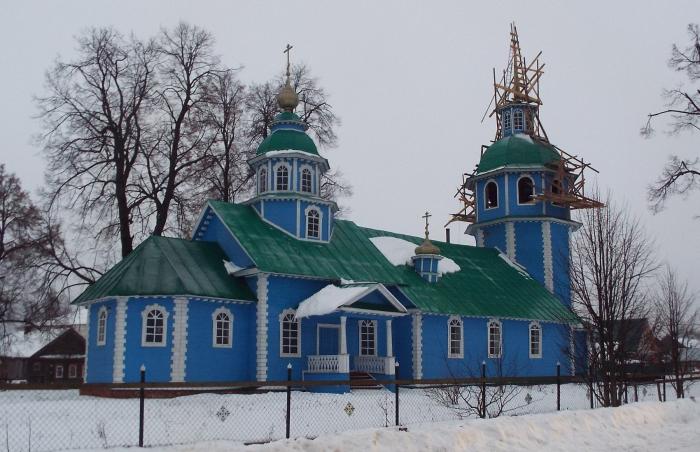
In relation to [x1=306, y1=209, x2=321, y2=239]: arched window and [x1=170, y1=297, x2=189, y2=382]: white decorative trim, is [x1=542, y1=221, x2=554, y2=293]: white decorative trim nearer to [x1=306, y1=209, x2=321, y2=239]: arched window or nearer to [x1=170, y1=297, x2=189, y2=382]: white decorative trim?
[x1=306, y1=209, x2=321, y2=239]: arched window

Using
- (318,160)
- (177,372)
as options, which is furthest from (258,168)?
(177,372)

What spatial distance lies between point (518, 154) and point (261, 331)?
16.9m

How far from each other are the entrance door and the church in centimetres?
5

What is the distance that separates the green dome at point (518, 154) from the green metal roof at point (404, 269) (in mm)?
4386

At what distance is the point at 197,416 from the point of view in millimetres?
16375

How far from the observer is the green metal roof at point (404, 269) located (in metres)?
24.5

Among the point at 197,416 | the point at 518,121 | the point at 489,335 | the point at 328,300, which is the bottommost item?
the point at 197,416

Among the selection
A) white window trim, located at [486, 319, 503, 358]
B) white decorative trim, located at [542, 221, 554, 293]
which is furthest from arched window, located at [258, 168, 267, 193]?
white decorative trim, located at [542, 221, 554, 293]

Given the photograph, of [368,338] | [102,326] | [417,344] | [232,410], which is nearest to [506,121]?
[417,344]

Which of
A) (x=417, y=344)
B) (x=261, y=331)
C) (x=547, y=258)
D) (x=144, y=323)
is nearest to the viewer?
(x=144, y=323)

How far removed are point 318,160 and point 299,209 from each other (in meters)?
2.14

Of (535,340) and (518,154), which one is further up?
(518,154)

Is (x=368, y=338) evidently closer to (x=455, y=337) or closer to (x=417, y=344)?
(x=417, y=344)

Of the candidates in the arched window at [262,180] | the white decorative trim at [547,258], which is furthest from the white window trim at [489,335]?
the arched window at [262,180]
